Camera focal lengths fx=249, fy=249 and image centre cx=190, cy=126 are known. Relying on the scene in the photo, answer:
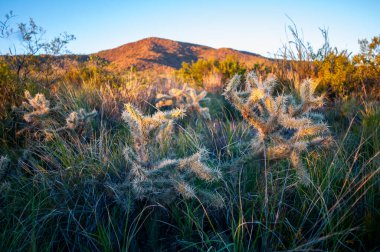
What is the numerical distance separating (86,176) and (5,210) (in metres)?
0.67

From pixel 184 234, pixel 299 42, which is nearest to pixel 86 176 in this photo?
pixel 184 234

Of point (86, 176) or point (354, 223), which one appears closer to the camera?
point (354, 223)

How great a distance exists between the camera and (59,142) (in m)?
2.89

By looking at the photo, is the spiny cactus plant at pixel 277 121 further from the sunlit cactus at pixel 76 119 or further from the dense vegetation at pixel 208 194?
the sunlit cactus at pixel 76 119

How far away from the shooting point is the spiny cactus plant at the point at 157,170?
1.67 metres

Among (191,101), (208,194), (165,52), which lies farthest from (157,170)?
(165,52)

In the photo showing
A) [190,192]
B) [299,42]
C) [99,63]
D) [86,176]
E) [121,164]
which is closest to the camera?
[190,192]

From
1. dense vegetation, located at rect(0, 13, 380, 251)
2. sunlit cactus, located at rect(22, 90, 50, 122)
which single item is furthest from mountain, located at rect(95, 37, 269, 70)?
dense vegetation, located at rect(0, 13, 380, 251)

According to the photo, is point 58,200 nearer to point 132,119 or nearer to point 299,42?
point 132,119

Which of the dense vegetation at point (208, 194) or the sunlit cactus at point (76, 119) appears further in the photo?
the sunlit cactus at point (76, 119)

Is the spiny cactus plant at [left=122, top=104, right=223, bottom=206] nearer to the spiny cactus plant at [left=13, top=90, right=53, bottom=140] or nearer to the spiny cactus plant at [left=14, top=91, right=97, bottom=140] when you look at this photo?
the spiny cactus plant at [left=14, top=91, right=97, bottom=140]

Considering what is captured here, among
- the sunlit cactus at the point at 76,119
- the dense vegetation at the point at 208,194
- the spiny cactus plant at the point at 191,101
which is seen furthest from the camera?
the spiny cactus plant at the point at 191,101

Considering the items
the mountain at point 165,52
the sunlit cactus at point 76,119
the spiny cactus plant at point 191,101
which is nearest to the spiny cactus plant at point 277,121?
the spiny cactus plant at point 191,101

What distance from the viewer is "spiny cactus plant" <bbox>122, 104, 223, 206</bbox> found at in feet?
5.47
